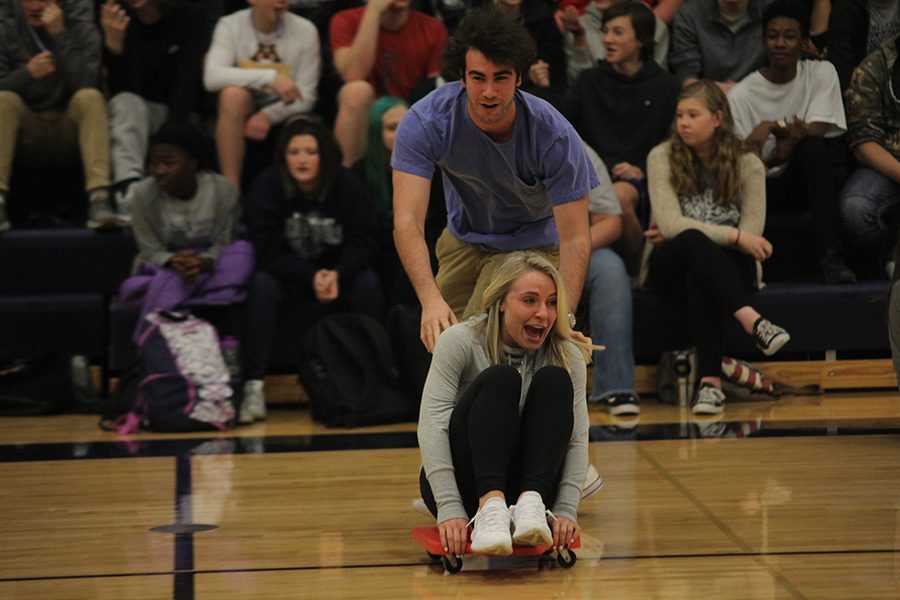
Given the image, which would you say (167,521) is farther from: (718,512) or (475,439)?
(718,512)

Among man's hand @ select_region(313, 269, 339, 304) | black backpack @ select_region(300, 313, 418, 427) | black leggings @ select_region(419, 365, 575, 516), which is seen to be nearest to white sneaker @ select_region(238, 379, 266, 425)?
black backpack @ select_region(300, 313, 418, 427)

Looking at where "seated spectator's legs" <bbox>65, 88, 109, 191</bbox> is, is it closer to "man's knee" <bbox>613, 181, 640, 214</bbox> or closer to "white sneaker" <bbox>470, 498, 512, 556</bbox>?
"man's knee" <bbox>613, 181, 640, 214</bbox>

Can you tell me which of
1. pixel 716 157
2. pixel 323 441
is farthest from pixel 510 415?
pixel 716 157

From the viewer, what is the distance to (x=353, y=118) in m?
6.55

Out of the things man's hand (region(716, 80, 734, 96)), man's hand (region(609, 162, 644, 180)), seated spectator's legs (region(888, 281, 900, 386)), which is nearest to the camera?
seated spectator's legs (region(888, 281, 900, 386))

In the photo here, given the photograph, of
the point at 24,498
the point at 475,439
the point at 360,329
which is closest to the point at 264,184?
the point at 360,329

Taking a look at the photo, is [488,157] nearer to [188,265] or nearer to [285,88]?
[188,265]

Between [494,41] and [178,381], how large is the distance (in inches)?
100

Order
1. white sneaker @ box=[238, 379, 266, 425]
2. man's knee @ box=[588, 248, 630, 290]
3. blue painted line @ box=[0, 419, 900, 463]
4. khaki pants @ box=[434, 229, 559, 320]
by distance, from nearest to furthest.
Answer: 1. khaki pants @ box=[434, 229, 559, 320]
2. blue painted line @ box=[0, 419, 900, 463]
3. white sneaker @ box=[238, 379, 266, 425]
4. man's knee @ box=[588, 248, 630, 290]

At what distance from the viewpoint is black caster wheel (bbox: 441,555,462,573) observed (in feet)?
11.4

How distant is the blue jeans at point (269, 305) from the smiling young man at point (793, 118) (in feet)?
5.89

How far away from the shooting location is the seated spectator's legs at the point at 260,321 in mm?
5930

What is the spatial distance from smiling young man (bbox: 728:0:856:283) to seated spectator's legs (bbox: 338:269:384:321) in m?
1.76

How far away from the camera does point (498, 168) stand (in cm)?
388
